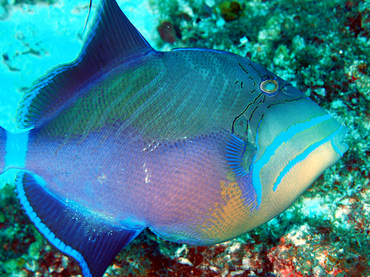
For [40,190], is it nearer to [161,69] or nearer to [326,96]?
[161,69]

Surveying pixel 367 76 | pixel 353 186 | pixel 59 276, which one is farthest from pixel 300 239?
pixel 59 276

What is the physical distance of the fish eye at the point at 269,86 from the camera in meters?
1.14

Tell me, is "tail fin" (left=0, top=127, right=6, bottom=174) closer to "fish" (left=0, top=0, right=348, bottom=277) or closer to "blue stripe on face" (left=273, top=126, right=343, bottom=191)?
"fish" (left=0, top=0, right=348, bottom=277)

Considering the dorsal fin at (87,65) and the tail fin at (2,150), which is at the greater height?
the dorsal fin at (87,65)

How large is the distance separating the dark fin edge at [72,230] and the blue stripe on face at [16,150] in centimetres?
7

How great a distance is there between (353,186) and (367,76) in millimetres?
905

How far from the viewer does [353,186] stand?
5.64 feet

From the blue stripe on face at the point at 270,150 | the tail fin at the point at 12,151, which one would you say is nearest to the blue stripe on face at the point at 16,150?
the tail fin at the point at 12,151

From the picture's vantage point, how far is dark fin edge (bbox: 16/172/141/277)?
A: 1190 mm

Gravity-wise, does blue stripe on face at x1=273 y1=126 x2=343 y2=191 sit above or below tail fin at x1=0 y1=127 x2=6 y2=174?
below

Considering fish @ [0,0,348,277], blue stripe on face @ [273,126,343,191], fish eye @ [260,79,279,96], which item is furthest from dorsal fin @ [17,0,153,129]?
blue stripe on face @ [273,126,343,191]

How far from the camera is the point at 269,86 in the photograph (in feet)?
3.75

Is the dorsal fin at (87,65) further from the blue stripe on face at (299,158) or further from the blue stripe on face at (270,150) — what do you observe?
the blue stripe on face at (299,158)

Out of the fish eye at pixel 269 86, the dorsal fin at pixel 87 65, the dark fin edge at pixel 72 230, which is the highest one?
the dorsal fin at pixel 87 65
